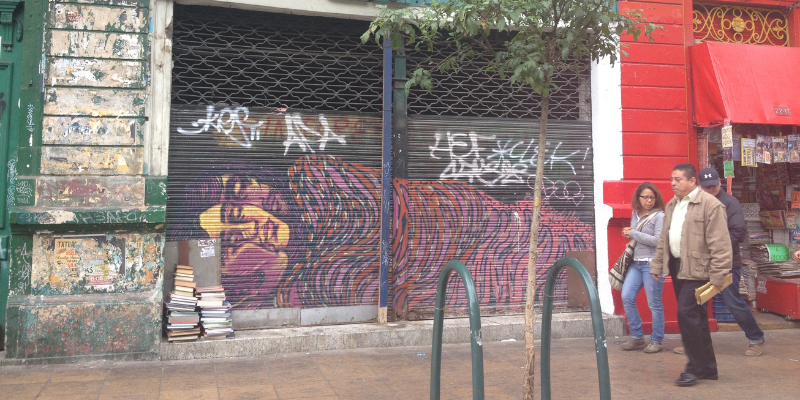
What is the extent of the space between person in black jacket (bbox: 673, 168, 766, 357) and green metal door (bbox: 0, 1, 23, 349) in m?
6.67

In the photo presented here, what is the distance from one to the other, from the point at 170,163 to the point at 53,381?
2.31 m

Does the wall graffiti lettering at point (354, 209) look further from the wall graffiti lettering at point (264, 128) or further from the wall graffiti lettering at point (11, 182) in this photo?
the wall graffiti lettering at point (11, 182)

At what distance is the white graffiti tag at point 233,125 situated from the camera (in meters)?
6.36

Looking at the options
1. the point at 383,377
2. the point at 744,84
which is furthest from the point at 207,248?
the point at 744,84

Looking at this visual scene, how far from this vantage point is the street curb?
588 centimetres

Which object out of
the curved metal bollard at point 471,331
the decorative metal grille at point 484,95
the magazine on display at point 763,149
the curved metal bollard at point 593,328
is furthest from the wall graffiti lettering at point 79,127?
the magazine on display at point 763,149

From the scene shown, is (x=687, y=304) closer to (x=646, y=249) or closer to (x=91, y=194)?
(x=646, y=249)

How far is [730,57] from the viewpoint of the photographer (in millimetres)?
7250

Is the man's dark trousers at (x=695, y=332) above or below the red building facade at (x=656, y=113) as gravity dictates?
below

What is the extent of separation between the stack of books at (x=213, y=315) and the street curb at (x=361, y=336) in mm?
119

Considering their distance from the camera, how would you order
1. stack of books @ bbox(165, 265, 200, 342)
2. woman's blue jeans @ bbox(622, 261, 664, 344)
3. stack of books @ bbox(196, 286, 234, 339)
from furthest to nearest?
1. woman's blue jeans @ bbox(622, 261, 664, 344)
2. stack of books @ bbox(196, 286, 234, 339)
3. stack of books @ bbox(165, 265, 200, 342)

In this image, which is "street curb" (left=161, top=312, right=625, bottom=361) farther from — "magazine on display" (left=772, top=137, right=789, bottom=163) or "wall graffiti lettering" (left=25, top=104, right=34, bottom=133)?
"magazine on display" (left=772, top=137, right=789, bottom=163)

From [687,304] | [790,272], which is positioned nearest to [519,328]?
[687,304]

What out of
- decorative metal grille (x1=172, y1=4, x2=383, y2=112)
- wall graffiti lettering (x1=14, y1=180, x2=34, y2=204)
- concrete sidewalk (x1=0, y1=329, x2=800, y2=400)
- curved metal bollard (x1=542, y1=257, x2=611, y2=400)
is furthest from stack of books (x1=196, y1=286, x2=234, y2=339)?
curved metal bollard (x1=542, y1=257, x2=611, y2=400)
